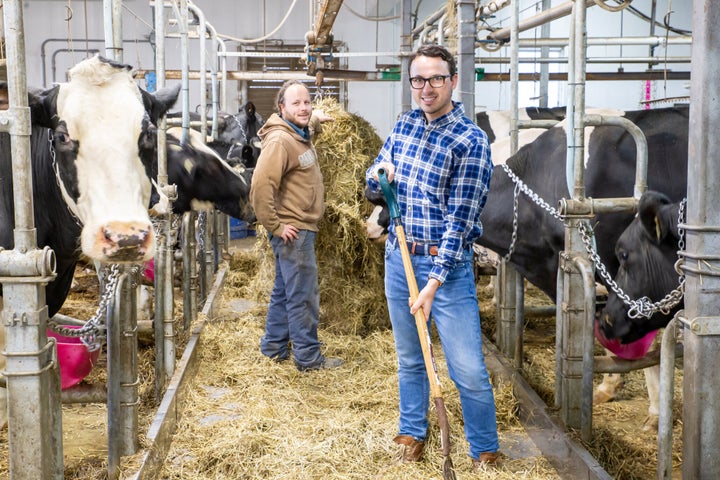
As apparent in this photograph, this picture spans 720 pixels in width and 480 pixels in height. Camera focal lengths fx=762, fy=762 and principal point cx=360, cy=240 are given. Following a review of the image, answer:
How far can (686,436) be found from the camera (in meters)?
2.32

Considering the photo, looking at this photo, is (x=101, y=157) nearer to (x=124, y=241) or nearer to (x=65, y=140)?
(x=65, y=140)

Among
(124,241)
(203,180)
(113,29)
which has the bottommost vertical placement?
(124,241)

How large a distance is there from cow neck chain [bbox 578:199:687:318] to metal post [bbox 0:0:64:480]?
1937 millimetres

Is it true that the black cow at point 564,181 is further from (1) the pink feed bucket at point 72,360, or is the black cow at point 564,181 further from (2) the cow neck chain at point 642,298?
(1) the pink feed bucket at point 72,360

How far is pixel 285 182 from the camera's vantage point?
4.89m

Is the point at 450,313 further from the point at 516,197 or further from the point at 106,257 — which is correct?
the point at 516,197

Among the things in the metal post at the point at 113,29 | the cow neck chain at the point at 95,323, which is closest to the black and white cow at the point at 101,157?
the metal post at the point at 113,29


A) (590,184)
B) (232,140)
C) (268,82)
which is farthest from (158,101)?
(268,82)

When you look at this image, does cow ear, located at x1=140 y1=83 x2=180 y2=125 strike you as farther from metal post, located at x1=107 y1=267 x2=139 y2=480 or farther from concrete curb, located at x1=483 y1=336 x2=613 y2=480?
concrete curb, located at x1=483 y1=336 x2=613 y2=480

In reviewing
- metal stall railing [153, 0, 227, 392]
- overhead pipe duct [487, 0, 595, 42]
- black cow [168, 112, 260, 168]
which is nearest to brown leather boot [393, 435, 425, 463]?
metal stall railing [153, 0, 227, 392]

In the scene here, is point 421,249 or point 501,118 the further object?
point 501,118

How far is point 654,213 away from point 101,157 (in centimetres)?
217

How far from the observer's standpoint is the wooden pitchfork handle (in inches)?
116

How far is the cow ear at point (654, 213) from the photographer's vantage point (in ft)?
9.96
